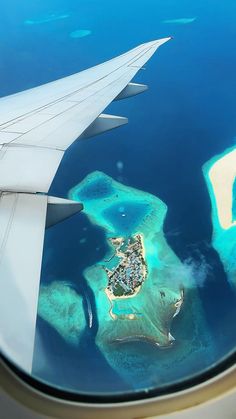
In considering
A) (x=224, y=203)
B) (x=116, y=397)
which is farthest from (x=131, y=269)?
(x=116, y=397)

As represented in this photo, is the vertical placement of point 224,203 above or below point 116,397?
below

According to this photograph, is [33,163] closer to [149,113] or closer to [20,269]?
[20,269]

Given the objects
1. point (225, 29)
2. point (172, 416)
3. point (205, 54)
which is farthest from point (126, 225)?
point (225, 29)

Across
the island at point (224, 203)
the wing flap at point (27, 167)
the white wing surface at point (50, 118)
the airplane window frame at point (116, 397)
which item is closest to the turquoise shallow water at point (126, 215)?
the island at point (224, 203)

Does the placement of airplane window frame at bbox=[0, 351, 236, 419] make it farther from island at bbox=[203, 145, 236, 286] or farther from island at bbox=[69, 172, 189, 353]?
island at bbox=[203, 145, 236, 286]

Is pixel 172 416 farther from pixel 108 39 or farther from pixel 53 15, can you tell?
pixel 53 15

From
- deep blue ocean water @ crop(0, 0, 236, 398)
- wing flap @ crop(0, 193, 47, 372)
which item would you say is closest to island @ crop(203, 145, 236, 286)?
deep blue ocean water @ crop(0, 0, 236, 398)

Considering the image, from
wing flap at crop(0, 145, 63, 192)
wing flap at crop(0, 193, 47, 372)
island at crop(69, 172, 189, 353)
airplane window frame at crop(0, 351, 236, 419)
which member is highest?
wing flap at crop(0, 145, 63, 192)
